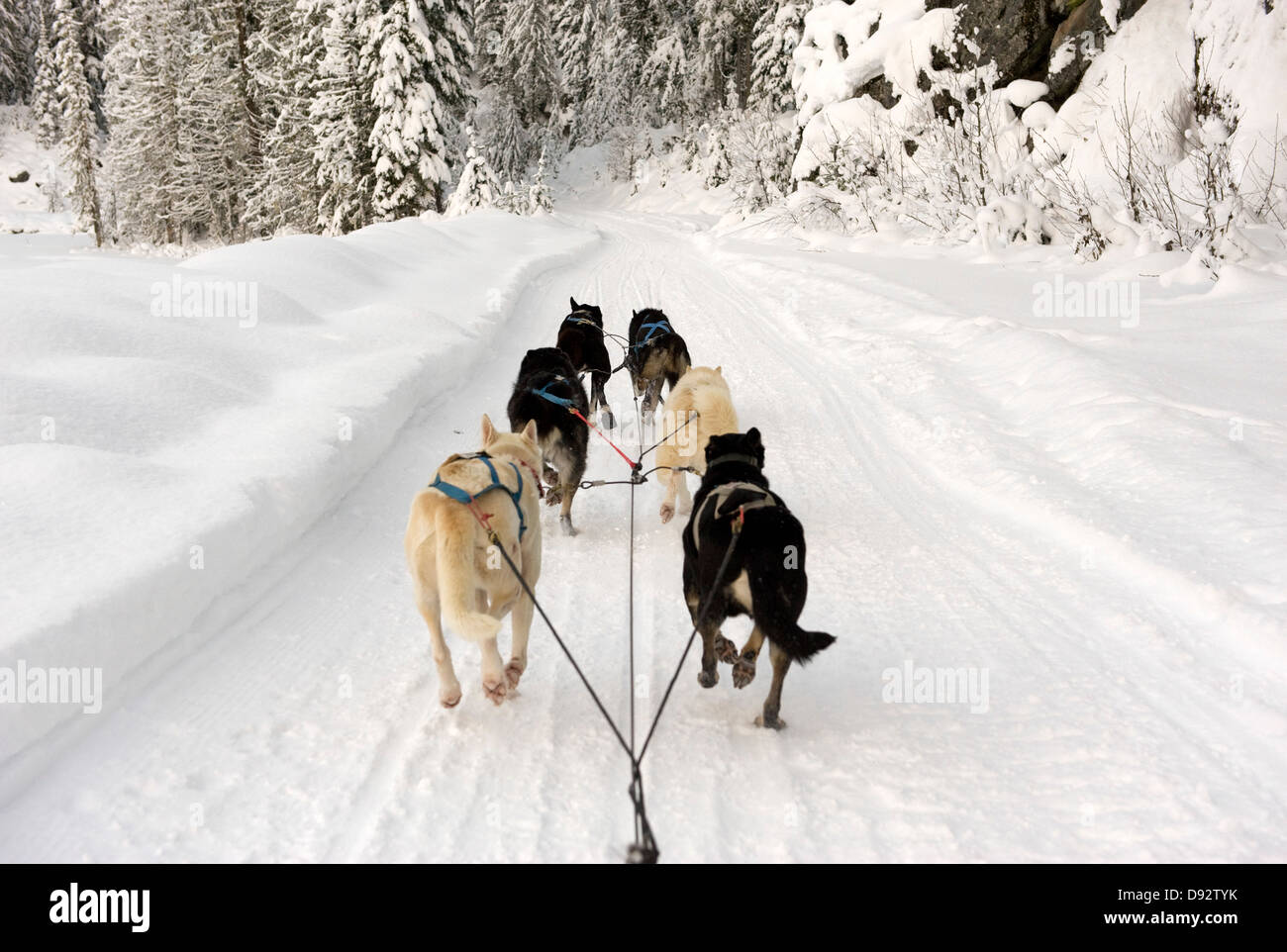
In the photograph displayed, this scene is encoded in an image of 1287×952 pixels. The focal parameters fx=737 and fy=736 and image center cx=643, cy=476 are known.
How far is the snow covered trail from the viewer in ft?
8.52

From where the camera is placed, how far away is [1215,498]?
461cm

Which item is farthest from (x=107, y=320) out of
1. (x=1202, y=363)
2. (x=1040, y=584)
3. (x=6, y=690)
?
(x=1202, y=363)

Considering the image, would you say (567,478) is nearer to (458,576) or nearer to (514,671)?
(514,671)

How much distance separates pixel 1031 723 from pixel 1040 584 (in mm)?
1341

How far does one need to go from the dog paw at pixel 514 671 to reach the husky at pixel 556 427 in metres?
2.13

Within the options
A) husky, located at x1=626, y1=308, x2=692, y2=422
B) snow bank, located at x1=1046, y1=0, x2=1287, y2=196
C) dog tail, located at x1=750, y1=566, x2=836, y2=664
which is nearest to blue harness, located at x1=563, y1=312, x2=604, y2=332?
husky, located at x1=626, y1=308, x2=692, y2=422

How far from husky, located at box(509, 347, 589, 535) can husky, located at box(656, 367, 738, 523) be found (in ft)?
2.07

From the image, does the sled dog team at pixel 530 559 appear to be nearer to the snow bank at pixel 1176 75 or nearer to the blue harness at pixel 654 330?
the blue harness at pixel 654 330

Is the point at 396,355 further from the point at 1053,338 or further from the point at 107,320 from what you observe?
the point at 1053,338

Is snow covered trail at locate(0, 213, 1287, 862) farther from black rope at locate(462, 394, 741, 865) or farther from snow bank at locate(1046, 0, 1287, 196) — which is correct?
snow bank at locate(1046, 0, 1287, 196)

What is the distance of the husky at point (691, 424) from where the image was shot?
504 cm

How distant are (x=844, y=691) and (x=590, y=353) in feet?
16.2

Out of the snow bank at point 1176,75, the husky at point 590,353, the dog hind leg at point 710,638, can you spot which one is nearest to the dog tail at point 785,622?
the dog hind leg at point 710,638

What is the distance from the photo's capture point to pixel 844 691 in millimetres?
3502
